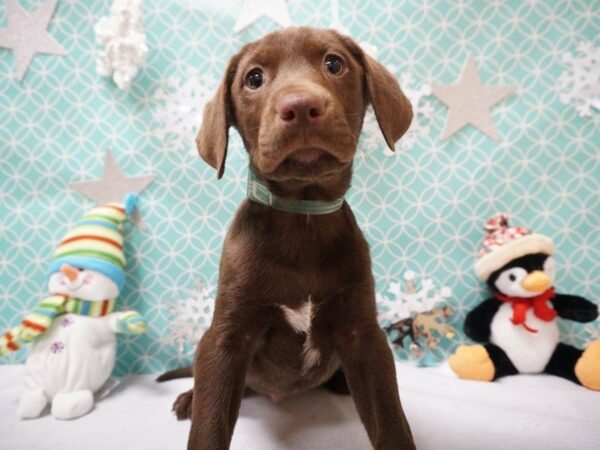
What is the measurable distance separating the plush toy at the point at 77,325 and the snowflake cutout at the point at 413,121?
1.40 metres

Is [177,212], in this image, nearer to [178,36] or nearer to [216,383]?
[178,36]

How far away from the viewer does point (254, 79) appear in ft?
4.45

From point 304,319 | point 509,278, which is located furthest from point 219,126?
point 509,278

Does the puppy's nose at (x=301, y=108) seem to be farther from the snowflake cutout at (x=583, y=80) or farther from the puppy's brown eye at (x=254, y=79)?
the snowflake cutout at (x=583, y=80)

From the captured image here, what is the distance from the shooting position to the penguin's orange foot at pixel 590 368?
183 centimetres

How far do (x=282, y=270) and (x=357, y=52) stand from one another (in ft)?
2.70

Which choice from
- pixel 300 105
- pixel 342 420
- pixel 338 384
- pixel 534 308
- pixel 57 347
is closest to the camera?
pixel 300 105

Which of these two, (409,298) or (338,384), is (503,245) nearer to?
(409,298)

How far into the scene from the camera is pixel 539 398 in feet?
5.84

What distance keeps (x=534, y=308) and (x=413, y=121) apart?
3.74 feet

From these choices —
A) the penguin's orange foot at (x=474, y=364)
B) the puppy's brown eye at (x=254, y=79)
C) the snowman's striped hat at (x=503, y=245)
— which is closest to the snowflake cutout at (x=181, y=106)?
the puppy's brown eye at (x=254, y=79)

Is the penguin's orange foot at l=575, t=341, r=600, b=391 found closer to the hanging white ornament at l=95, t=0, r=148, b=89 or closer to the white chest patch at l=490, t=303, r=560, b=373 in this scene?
the white chest patch at l=490, t=303, r=560, b=373

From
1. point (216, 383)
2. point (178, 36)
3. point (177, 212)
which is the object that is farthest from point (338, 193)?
point (178, 36)

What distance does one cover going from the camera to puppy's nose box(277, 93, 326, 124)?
1.01m
